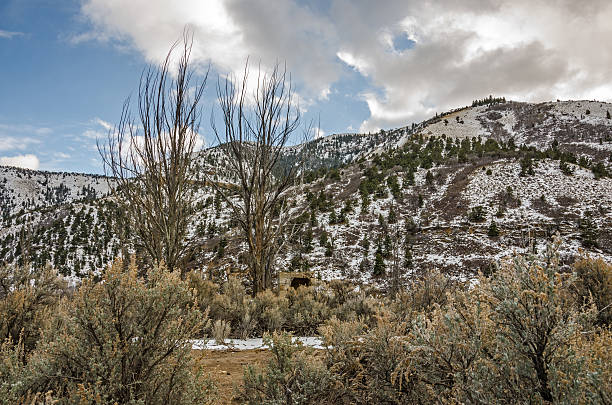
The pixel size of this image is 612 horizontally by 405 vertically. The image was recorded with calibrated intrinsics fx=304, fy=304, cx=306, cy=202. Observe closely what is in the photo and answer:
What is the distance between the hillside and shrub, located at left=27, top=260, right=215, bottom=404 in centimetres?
Answer: 468

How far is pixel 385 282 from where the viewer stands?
13281 mm

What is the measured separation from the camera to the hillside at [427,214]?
1418 cm

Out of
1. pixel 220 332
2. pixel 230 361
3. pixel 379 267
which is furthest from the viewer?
pixel 379 267

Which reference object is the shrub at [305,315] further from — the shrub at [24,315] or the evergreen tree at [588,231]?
the evergreen tree at [588,231]

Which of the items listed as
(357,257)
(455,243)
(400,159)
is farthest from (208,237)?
(400,159)

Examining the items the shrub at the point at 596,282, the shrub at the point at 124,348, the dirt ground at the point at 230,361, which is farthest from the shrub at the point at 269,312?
the shrub at the point at 596,282

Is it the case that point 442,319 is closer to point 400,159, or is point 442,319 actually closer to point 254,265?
point 254,265

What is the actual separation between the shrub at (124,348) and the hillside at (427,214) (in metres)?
A: 4.68

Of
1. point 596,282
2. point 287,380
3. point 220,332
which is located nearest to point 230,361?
point 220,332

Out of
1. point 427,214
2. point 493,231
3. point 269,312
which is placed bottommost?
point 269,312

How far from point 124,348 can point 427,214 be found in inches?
740

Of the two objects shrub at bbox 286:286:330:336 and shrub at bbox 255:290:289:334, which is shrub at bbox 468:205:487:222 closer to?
shrub at bbox 286:286:330:336

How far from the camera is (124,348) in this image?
1879mm

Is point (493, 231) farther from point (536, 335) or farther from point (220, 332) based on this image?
point (536, 335)
